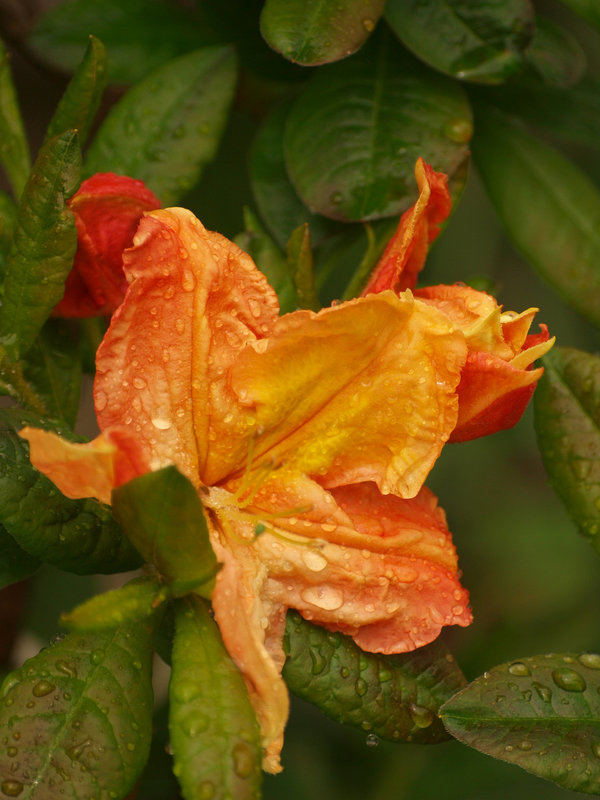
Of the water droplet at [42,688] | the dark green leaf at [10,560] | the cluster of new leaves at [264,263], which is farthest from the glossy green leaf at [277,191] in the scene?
the water droplet at [42,688]

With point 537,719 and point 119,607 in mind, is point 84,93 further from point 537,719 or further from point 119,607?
point 537,719

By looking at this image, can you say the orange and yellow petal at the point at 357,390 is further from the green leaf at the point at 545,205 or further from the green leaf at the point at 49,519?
the green leaf at the point at 545,205

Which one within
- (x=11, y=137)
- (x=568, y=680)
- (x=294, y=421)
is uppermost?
(x=11, y=137)

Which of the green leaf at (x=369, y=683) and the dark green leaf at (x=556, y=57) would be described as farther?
the dark green leaf at (x=556, y=57)

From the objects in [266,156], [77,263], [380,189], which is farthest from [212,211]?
[77,263]

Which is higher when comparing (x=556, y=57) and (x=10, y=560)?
(x=556, y=57)

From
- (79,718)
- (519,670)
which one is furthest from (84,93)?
(519,670)
